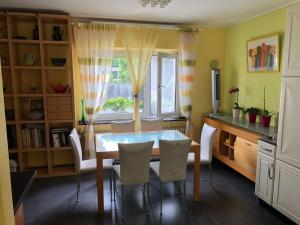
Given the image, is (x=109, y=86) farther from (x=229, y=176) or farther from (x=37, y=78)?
(x=229, y=176)

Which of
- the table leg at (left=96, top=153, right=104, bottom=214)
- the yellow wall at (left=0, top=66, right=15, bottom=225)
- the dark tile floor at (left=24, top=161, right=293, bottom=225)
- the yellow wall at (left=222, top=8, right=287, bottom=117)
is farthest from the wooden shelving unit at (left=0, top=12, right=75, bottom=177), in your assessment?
the yellow wall at (left=0, top=66, right=15, bottom=225)

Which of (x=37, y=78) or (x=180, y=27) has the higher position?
(x=180, y=27)

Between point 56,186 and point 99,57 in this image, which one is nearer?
point 56,186

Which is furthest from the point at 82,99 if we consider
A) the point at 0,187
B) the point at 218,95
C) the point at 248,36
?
the point at 0,187

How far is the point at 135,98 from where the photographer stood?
3994 millimetres

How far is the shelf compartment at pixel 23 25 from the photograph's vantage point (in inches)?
131

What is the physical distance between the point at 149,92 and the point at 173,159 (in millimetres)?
1954

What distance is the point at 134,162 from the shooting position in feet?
7.86

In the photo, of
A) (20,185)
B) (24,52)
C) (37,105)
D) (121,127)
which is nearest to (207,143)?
(121,127)

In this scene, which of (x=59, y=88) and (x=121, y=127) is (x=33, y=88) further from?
(x=121, y=127)

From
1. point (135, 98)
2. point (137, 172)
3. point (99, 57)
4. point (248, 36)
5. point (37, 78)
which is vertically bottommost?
point (137, 172)

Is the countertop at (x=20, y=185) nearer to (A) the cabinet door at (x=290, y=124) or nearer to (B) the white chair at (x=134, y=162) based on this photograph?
(B) the white chair at (x=134, y=162)

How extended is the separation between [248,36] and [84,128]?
9.67 feet

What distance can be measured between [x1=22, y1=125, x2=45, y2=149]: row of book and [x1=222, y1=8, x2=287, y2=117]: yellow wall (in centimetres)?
315
